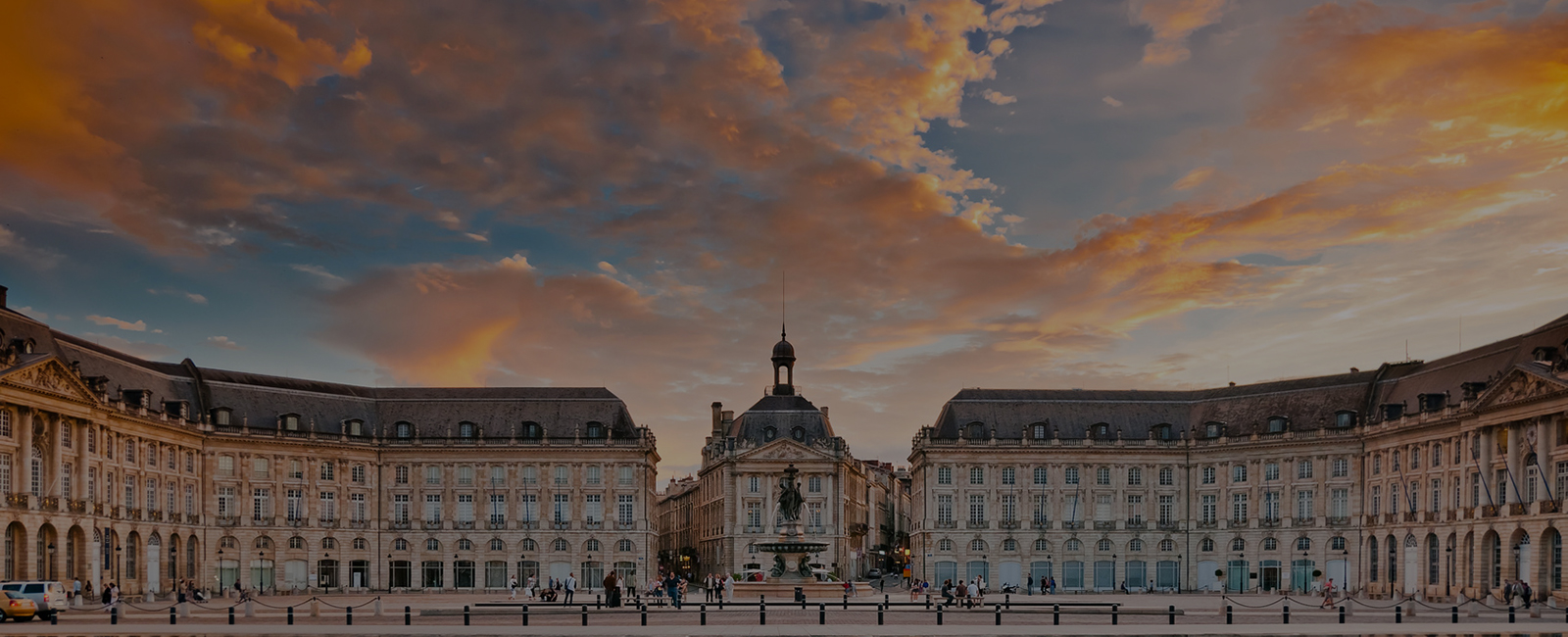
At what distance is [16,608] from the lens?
49375 millimetres

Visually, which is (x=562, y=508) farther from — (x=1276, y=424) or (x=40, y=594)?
(x=40, y=594)

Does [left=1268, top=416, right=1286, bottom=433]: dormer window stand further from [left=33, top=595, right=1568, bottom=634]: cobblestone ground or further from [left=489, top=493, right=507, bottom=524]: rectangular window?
[left=489, top=493, right=507, bottom=524]: rectangular window

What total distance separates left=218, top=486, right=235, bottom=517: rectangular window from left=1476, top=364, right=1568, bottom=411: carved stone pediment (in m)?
78.7

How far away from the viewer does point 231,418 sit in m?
98.7

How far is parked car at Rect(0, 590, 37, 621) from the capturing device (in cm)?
4922

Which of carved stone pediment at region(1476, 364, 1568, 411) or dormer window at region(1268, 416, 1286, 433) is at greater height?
carved stone pediment at region(1476, 364, 1568, 411)

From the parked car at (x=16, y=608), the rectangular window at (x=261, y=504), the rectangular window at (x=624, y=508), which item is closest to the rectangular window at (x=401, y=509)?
the rectangular window at (x=261, y=504)

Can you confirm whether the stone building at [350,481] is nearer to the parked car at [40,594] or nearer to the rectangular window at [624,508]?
the rectangular window at [624,508]

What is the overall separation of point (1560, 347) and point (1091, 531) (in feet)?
134

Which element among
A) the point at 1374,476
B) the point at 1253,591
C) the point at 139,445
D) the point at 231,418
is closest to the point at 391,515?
the point at 231,418

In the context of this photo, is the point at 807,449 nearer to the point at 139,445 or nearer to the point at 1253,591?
the point at 1253,591

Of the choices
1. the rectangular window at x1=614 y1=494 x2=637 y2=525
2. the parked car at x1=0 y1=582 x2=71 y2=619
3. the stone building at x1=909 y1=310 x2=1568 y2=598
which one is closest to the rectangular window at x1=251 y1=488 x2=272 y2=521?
the rectangular window at x1=614 y1=494 x2=637 y2=525

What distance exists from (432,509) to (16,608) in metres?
57.4

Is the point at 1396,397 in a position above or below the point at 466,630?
above
